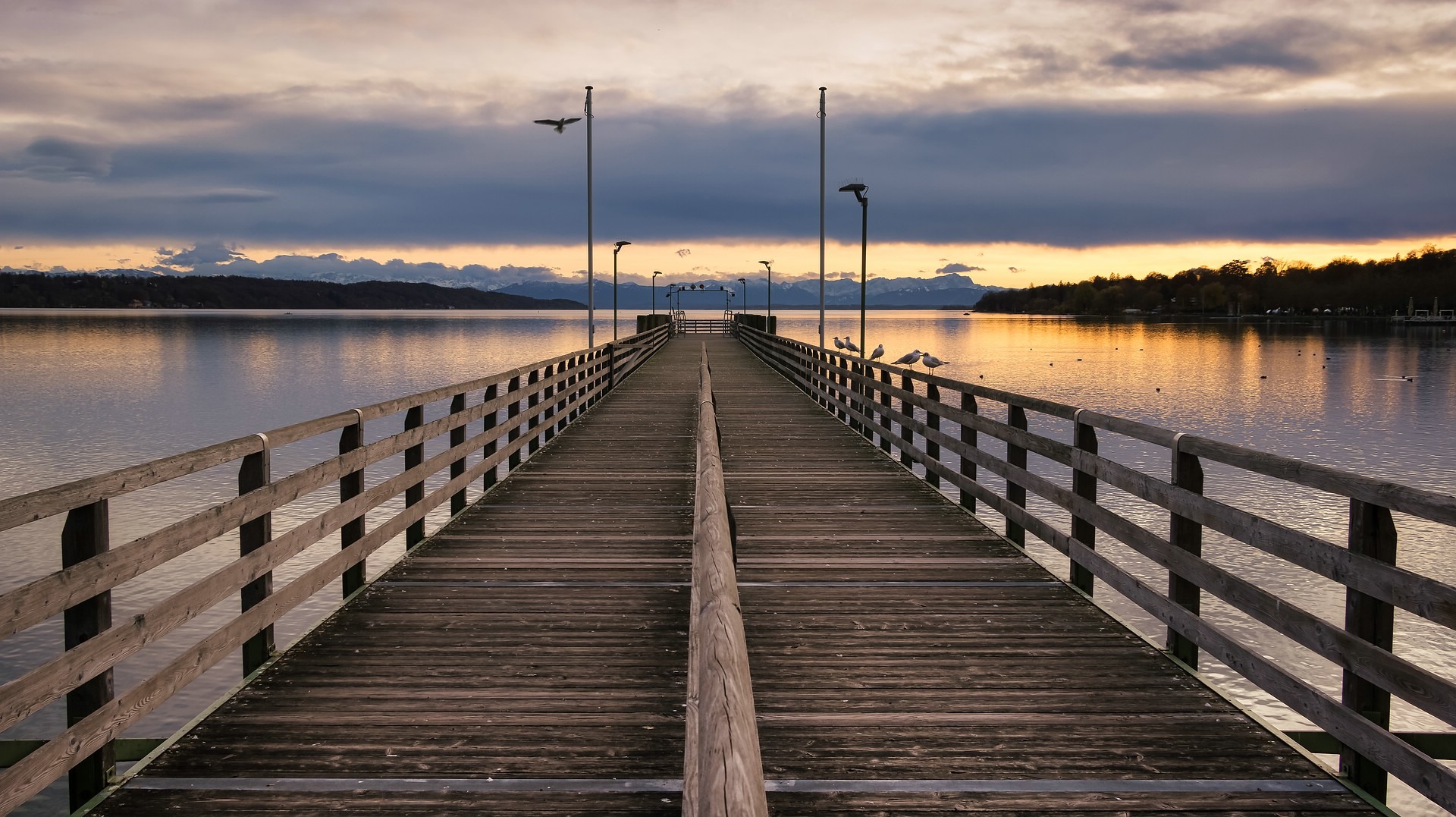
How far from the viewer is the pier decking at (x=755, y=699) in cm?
410

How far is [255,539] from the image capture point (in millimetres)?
5484

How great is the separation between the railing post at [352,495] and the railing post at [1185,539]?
17.2 ft

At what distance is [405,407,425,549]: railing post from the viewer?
827 cm

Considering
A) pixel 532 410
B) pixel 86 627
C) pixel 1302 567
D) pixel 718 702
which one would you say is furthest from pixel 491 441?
pixel 718 702

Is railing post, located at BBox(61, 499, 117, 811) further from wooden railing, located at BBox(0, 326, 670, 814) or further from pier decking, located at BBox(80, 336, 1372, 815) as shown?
pier decking, located at BBox(80, 336, 1372, 815)

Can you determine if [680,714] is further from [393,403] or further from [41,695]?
[393,403]

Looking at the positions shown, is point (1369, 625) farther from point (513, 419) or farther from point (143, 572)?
point (513, 419)

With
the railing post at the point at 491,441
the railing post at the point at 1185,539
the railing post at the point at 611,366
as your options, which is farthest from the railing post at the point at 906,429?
the railing post at the point at 611,366

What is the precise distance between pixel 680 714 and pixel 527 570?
9.97ft

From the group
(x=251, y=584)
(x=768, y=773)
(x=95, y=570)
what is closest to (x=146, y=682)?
(x=95, y=570)

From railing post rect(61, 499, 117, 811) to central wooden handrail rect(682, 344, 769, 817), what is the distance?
242cm

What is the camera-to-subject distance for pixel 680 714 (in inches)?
193

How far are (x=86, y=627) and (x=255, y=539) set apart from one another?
141cm

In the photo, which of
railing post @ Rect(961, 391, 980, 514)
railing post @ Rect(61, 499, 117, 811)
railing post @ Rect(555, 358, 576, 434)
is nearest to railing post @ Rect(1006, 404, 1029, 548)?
railing post @ Rect(961, 391, 980, 514)
